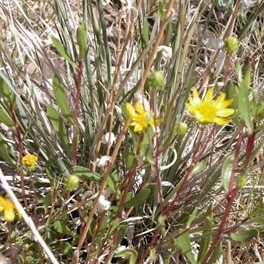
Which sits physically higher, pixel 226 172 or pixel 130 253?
pixel 226 172

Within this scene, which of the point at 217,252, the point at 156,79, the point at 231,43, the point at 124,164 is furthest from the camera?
the point at 124,164

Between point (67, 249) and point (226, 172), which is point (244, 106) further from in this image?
point (67, 249)

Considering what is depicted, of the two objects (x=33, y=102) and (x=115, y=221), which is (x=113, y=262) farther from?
(x=33, y=102)

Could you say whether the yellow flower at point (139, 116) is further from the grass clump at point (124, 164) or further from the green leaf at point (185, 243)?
the green leaf at point (185, 243)

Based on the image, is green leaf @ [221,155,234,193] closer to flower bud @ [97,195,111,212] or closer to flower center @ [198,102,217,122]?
flower center @ [198,102,217,122]

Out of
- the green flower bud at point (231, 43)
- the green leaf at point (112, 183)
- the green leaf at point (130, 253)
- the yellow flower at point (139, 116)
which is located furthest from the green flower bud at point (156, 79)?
the green leaf at point (130, 253)

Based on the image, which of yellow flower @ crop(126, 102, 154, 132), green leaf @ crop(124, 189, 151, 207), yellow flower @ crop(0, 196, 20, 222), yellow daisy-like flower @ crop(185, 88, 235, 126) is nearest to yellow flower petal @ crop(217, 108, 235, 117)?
yellow daisy-like flower @ crop(185, 88, 235, 126)

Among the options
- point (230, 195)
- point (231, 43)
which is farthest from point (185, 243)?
point (231, 43)
